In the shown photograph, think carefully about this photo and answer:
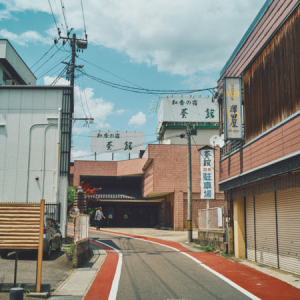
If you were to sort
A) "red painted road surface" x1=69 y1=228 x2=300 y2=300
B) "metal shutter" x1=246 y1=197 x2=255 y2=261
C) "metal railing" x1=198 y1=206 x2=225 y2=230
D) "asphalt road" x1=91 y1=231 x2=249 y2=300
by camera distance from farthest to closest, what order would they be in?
"metal railing" x1=198 y1=206 x2=225 y2=230, "metal shutter" x1=246 y1=197 x2=255 y2=261, "red painted road surface" x1=69 y1=228 x2=300 y2=300, "asphalt road" x1=91 y1=231 x2=249 y2=300

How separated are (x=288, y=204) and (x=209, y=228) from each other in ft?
25.1

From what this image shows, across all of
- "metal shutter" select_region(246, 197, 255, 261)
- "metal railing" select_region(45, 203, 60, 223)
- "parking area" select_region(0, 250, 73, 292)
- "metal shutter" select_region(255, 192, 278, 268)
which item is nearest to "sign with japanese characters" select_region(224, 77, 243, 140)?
"metal shutter" select_region(255, 192, 278, 268)

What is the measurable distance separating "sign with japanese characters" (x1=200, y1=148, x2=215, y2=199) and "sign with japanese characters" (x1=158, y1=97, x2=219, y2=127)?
20122 millimetres

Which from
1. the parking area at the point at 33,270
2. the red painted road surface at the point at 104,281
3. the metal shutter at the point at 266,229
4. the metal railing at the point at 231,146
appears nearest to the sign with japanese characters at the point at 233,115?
the metal railing at the point at 231,146

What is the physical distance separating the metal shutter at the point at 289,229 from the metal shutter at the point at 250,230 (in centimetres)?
246

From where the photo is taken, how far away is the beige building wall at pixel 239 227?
15312 millimetres

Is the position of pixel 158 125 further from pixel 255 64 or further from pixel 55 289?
pixel 55 289

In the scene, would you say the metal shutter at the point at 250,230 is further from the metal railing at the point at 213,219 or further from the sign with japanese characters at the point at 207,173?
the sign with japanese characters at the point at 207,173

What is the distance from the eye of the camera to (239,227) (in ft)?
50.9

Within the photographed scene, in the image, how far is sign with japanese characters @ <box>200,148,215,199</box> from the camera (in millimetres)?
21859

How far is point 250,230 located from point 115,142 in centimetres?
3356

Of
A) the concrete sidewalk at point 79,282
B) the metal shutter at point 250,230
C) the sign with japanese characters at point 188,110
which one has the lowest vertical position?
the concrete sidewalk at point 79,282

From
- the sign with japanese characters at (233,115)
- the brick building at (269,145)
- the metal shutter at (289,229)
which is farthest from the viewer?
the sign with japanese characters at (233,115)

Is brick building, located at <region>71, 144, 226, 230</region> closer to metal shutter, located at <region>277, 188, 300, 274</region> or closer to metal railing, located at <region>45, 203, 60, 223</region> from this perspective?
metal railing, located at <region>45, 203, 60, 223</region>
